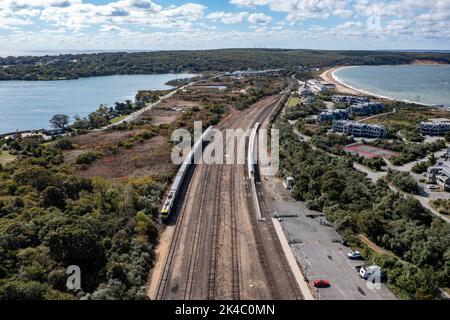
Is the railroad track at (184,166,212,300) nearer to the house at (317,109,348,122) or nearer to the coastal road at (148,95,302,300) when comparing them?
the coastal road at (148,95,302,300)

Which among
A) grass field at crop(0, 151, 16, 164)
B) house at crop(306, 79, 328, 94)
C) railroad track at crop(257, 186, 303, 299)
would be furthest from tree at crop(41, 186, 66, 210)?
house at crop(306, 79, 328, 94)

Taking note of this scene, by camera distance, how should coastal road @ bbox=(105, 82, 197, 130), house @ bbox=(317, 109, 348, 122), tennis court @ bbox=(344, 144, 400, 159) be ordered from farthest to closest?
coastal road @ bbox=(105, 82, 197, 130), house @ bbox=(317, 109, 348, 122), tennis court @ bbox=(344, 144, 400, 159)

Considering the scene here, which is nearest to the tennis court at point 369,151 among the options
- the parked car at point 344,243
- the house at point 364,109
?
the parked car at point 344,243

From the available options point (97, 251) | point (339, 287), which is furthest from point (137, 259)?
point (339, 287)

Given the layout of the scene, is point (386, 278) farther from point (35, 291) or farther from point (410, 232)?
point (35, 291)

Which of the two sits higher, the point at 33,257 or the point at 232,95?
the point at 232,95

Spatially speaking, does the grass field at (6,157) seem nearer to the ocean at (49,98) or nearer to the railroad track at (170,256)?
the ocean at (49,98)
